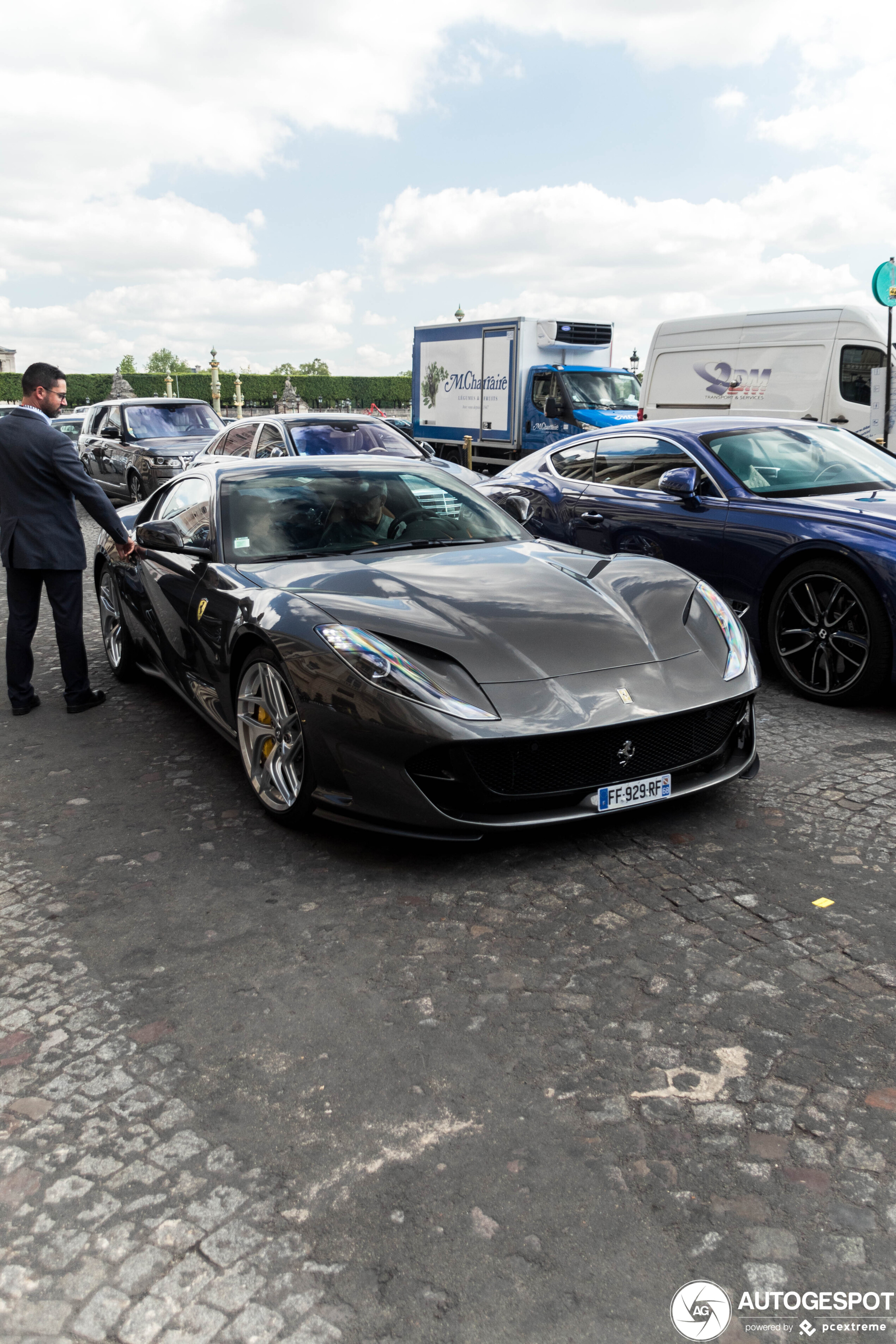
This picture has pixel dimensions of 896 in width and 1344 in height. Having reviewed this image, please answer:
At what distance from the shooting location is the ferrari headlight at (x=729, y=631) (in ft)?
13.2

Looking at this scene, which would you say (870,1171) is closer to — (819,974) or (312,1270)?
(819,974)

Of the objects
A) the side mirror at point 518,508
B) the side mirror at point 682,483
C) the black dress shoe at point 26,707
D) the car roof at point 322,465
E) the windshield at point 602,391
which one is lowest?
the black dress shoe at point 26,707

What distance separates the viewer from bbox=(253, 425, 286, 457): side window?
10531mm

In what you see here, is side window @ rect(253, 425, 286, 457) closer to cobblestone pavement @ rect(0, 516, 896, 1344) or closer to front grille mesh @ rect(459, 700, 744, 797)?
cobblestone pavement @ rect(0, 516, 896, 1344)

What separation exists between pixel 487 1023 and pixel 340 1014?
15.1 inches

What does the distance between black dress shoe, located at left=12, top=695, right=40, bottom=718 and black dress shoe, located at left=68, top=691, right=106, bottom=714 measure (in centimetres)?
23

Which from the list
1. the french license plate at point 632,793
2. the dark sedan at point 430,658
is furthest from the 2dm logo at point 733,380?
the french license plate at point 632,793

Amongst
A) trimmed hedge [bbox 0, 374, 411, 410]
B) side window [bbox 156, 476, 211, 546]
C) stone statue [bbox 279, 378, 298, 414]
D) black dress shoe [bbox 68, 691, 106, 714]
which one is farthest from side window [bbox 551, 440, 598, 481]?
trimmed hedge [bbox 0, 374, 411, 410]

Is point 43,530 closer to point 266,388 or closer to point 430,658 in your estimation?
point 430,658

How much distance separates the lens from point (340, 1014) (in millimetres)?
2768

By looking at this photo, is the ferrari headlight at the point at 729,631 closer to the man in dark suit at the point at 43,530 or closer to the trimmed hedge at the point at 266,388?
the man in dark suit at the point at 43,530

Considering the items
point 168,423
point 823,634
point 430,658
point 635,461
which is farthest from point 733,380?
point 430,658

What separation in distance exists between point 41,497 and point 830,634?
4357 mm

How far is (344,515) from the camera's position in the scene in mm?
4816
